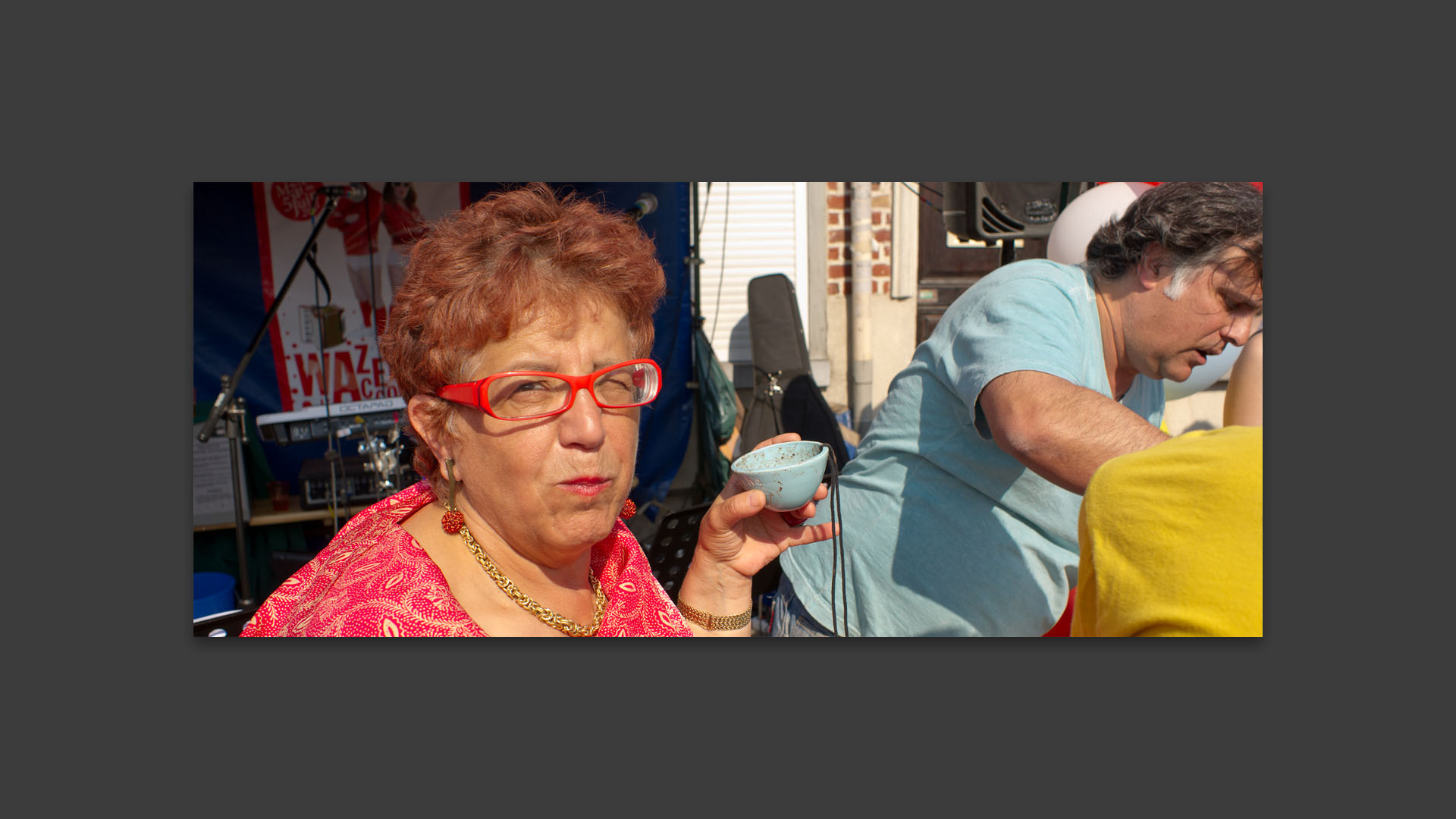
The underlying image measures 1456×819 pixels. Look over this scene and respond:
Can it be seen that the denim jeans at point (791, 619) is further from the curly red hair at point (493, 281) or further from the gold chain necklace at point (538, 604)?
the curly red hair at point (493, 281)

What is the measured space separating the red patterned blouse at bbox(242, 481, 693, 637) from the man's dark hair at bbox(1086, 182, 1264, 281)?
4.50 feet

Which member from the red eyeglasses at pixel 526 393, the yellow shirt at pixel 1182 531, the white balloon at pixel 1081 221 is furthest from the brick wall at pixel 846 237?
the yellow shirt at pixel 1182 531

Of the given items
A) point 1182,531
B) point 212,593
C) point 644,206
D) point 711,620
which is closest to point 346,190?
point 644,206

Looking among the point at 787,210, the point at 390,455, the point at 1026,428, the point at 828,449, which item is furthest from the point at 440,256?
the point at 787,210

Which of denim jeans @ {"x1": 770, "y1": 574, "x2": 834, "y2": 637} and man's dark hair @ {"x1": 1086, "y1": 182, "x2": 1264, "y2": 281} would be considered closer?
man's dark hair @ {"x1": 1086, "y1": 182, "x2": 1264, "y2": 281}

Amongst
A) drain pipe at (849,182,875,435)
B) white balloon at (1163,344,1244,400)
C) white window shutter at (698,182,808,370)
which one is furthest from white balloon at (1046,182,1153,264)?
white window shutter at (698,182,808,370)

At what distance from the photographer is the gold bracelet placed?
2.06 meters

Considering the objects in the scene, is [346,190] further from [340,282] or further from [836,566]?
[836,566]

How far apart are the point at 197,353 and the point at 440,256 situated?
3.65 metres

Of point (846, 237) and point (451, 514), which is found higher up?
point (846, 237)

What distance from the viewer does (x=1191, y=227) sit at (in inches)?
78.7

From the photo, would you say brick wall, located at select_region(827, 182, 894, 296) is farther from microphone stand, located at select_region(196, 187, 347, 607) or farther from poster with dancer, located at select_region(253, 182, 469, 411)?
microphone stand, located at select_region(196, 187, 347, 607)

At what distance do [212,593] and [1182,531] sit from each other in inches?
149

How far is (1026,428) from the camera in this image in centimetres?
170
